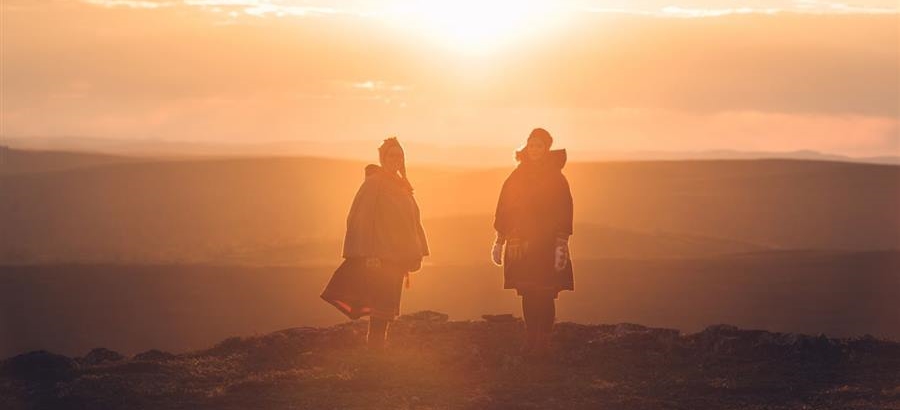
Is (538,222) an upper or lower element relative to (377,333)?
upper

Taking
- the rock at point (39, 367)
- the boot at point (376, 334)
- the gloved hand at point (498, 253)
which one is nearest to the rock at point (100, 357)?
the rock at point (39, 367)

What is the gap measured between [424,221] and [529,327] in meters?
28.4

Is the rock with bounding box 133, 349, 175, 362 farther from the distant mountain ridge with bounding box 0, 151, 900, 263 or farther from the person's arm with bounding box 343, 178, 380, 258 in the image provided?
the distant mountain ridge with bounding box 0, 151, 900, 263

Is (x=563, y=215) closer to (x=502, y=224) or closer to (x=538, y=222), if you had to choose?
(x=538, y=222)

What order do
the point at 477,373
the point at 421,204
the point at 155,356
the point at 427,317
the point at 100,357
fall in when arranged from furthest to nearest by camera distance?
the point at 421,204 → the point at 427,317 → the point at 100,357 → the point at 155,356 → the point at 477,373

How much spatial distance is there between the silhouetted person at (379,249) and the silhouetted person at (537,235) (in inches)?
35.5

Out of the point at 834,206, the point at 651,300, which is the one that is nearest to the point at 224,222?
the point at 834,206

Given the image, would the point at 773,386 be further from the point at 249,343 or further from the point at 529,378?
the point at 249,343

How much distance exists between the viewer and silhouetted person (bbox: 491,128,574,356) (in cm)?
1354

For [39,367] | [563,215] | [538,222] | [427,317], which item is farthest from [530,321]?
[39,367]

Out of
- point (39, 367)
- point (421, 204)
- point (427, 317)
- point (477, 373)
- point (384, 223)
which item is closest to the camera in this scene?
point (477, 373)

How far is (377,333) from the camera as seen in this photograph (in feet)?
45.5

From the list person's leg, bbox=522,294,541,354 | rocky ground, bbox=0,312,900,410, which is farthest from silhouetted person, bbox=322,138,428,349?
person's leg, bbox=522,294,541,354

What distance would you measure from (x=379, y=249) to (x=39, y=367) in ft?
10.7
